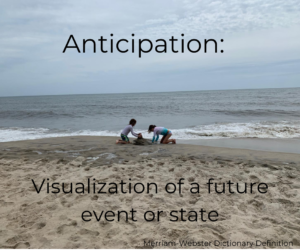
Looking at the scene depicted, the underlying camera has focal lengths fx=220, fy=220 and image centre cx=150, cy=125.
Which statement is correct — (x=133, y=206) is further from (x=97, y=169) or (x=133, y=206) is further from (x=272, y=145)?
(x=272, y=145)

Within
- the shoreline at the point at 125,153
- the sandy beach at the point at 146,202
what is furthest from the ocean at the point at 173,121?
the sandy beach at the point at 146,202

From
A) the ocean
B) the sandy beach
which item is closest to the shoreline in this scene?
the sandy beach

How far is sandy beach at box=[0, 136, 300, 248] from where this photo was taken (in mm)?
3008

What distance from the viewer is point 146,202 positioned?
12.9 feet

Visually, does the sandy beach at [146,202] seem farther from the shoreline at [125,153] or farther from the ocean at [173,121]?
the ocean at [173,121]

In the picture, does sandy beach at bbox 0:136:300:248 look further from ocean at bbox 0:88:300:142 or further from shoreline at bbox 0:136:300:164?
ocean at bbox 0:88:300:142

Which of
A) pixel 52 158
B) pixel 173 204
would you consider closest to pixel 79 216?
pixel 173 204

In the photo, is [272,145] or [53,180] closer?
[53,180]

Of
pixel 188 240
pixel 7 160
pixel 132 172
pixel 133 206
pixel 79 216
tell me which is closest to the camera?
pixel 188 240

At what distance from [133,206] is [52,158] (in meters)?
4.02

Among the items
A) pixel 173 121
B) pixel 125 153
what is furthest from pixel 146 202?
pixel 173 121

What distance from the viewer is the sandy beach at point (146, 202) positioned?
3.01 meters

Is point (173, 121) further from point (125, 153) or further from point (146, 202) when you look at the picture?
point (146, 202)

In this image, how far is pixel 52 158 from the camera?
675 cm
